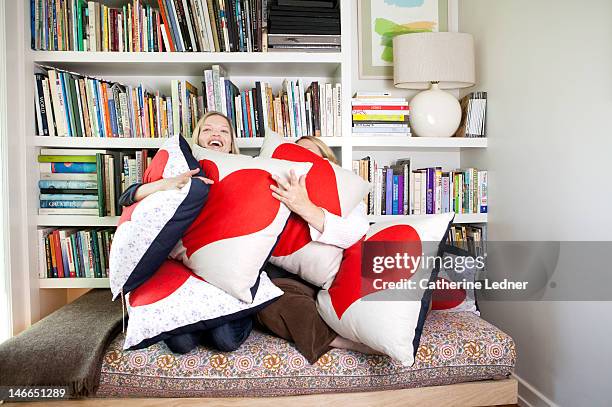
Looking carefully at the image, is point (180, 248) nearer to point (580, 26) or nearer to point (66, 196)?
point (66, 196)

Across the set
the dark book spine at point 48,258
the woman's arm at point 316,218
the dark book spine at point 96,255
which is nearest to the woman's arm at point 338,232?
the woman's arm at point 316,218

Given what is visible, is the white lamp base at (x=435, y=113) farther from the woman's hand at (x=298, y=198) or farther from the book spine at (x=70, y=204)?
the book spine at (x=70, y=204)

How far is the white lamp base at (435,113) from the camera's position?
2570 mm

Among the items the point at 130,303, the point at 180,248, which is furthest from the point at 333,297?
the point at 130,303

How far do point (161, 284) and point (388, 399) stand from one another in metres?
0.74

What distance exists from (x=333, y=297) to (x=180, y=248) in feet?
1.60

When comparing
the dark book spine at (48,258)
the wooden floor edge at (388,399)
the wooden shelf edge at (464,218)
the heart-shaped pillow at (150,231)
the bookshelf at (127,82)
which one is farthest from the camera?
the wooden shelf edge at (464,218)

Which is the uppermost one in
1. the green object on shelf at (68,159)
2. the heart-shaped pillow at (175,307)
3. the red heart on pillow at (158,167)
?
the green object on shelf at (68,159)

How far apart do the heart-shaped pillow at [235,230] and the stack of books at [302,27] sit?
902mm

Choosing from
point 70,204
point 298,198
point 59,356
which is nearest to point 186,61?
point 70,204

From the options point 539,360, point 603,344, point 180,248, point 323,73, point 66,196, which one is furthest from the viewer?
point 323,73

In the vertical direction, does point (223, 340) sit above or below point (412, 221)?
below

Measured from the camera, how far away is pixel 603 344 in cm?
178

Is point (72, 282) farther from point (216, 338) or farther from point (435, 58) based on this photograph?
point (435, 58)
